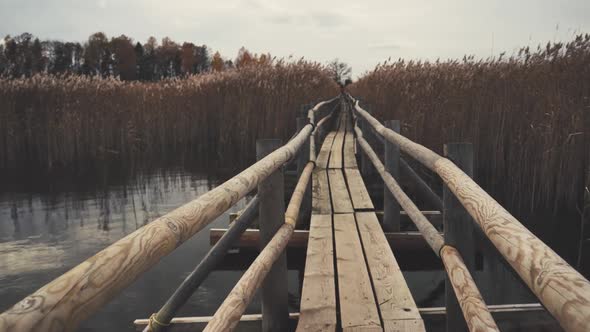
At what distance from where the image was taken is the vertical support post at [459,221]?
233 cm

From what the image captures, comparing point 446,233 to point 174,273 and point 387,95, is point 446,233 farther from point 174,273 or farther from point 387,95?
point 387,95

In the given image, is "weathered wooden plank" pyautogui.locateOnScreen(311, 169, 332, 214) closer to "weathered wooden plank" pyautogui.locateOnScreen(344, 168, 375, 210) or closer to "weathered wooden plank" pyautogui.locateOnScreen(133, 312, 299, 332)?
"weathered wooden plank" pyautogui.locateOnScreen(344, 168, 375, 210)

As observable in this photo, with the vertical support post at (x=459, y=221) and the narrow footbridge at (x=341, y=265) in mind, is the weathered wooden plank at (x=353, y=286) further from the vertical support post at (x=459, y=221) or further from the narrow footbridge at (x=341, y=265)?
the vertical support post at (x=459, y=221)

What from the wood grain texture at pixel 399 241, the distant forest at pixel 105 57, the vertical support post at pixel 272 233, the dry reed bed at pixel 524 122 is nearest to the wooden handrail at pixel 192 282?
the vertical support post at pixel 272 233

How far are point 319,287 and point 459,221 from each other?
1130mm

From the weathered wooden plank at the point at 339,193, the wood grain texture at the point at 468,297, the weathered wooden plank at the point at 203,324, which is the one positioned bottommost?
the weathered wooden plank at the point at 203,324

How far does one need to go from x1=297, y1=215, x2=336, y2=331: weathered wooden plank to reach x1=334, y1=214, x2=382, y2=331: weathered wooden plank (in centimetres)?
6

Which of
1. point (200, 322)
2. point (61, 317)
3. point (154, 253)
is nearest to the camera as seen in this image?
point (61, 317)

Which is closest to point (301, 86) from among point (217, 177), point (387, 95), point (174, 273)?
point (387, 95)

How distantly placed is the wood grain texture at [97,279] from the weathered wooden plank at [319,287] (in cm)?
144

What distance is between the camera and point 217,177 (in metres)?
9.41

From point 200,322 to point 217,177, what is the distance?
6509 millimetres

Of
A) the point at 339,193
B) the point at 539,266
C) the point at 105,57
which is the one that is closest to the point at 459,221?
the point at 539,266

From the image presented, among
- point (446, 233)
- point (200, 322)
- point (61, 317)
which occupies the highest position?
point (61, 317)
